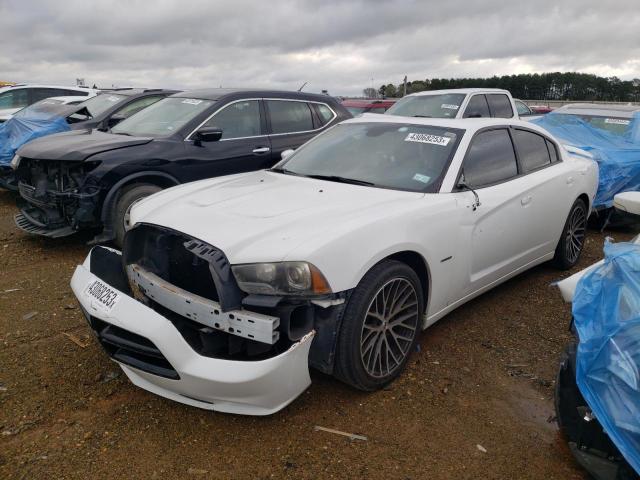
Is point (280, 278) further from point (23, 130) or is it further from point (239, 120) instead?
point (23, 130)

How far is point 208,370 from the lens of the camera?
2377 mm

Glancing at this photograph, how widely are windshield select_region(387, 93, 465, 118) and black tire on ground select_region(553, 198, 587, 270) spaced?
4.33 m

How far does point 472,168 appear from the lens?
143 inches

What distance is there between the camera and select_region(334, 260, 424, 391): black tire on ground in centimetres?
265

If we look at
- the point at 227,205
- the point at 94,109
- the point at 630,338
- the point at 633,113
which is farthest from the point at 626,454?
the point at 94,109

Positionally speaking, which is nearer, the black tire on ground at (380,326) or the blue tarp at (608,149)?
the black tire on ground at (380,326)

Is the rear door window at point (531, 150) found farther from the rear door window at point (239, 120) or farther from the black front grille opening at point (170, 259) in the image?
the rear door window at point (239, 120)

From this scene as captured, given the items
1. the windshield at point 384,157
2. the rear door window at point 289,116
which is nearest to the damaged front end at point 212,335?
the windshield at point 384,157

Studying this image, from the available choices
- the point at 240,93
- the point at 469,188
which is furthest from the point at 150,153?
the point at 469,188

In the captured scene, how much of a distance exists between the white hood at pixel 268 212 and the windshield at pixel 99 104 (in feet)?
19.9

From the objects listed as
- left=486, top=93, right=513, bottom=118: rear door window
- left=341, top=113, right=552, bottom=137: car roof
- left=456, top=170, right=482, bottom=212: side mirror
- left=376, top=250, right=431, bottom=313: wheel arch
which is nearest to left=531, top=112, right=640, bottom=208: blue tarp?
left=486, top=93, right=513, bottom=118: rear door window

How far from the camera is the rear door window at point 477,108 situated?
9.02 m

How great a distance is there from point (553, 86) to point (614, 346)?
3680 centimetres

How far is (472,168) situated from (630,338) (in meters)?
1.88
